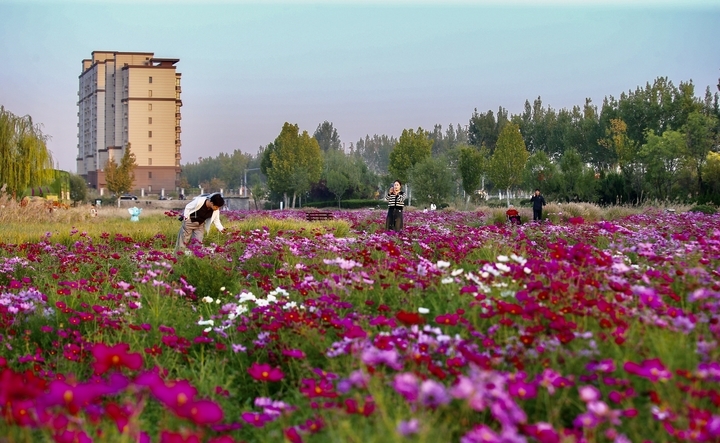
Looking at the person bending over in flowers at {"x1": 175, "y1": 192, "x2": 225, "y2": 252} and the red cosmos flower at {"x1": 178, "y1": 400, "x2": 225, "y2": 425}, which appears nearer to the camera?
the red cosmos flower at {"x1": 178, "y1": 400, "x2": 225, "y2": 425}

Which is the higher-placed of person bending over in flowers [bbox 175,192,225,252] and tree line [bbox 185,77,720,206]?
tree line [bbox 185,77,720,206]

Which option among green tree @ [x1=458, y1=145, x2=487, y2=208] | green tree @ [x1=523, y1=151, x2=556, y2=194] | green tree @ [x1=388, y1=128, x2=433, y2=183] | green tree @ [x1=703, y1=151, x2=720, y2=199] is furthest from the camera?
green tree @ [x1=388, y1=128, x2=433, y2=183]

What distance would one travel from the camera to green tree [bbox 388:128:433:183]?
173 feet

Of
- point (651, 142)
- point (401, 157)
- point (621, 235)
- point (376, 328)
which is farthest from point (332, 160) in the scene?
point (376, 328)

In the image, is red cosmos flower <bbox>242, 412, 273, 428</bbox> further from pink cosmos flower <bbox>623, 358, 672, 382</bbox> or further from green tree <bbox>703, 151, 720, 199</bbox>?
green tree <bbox>703, 151, 720, 199</bbox>

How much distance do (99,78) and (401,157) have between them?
2019 inches

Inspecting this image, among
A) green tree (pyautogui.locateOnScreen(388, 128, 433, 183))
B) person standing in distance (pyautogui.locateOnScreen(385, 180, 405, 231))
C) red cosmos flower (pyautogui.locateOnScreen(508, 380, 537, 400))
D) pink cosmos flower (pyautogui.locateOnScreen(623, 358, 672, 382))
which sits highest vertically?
green tree (pyautogui.locateOnScreen(388, 128, 433, 183))

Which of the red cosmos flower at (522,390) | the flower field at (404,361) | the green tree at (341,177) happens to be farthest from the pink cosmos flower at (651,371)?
the green tree at (341,177)

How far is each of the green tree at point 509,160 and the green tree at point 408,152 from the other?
6.97m

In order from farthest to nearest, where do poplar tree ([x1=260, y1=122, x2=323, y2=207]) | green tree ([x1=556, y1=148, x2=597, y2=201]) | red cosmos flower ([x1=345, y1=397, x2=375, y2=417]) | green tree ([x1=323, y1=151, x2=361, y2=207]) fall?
green tree ([x1=323, y1=151, x2=361, y2=207]), poplar tree ([x1=260, y1=122, x2=323, y2=207]), green tree ([x1=556, y1=148, x2=597, y2=201]), red cosmos flower ([x1=345, y1=397, x2=375, y2=417])

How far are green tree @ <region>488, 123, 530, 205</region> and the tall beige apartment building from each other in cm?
4541

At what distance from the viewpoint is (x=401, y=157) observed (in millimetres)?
52938

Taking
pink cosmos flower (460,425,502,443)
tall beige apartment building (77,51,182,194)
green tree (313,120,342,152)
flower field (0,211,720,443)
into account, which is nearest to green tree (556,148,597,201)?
flower field (0,211,720,443)

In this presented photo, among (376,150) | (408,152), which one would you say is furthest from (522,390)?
(376,150)
